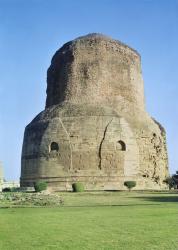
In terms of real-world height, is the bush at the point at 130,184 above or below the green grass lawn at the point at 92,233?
above

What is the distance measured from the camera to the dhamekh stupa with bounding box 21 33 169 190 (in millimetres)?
24859

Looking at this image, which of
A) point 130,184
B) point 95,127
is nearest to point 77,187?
point 130,184

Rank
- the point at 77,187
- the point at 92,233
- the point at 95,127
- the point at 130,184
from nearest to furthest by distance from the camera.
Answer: the point at 92,233, the point at 77,187, the point at 130,184, the point at 95,127

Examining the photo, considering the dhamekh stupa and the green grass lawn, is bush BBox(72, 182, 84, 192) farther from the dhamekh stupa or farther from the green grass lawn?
the green grass lawn

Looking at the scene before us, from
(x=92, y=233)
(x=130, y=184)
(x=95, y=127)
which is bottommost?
(x=92, y=233)

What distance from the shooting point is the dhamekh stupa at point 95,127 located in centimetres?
2486

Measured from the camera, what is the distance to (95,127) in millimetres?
25422

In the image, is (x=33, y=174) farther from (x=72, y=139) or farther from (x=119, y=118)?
(x=119, y=118)

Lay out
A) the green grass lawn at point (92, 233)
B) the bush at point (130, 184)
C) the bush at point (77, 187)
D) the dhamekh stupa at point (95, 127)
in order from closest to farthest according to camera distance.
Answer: the green grass lawn at point (92, 233) < the bush at point (77, 187) < the bush at point (130, 184) < the dhamekh stupa at point (95, 127)

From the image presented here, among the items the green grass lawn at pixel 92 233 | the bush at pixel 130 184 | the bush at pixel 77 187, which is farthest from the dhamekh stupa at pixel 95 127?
the green grass lawn at pixel 92 233

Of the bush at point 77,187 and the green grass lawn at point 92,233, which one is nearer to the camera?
the green grass lawn at point 92,233

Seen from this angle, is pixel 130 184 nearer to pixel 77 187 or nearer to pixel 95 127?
pixel 77 187

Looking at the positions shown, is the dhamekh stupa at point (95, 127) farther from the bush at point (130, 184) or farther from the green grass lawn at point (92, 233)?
the green grass lawn at point (92, 233)

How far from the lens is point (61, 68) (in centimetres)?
2928
